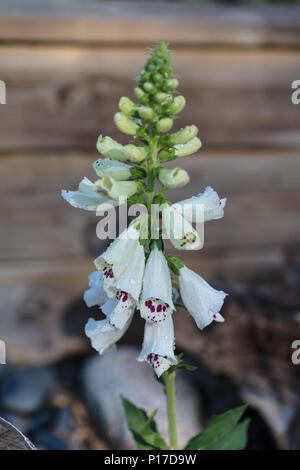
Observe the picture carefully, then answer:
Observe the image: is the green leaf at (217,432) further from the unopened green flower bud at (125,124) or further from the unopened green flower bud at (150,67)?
the unopened green flower bud at (150,67)

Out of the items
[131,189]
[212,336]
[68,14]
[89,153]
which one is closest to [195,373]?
[212,336]

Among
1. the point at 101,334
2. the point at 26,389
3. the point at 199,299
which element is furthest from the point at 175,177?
the point at 26,389

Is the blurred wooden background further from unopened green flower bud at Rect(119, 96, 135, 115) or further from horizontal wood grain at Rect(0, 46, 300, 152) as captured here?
A: unopened green flower bud at Rect(119, 96, 135, 115)

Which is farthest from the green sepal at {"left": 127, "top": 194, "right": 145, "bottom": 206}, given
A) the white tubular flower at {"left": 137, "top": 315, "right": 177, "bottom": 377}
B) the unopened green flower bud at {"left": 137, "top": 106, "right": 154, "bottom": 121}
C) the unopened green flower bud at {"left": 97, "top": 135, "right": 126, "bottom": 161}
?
the white tubular flower at {"left": 137, "top": 315, "right": 177, "bottom": 377}

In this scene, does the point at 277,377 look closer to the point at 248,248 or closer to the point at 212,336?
the point at 212,336

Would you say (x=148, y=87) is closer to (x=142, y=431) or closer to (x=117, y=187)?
(x=117, y=187)
